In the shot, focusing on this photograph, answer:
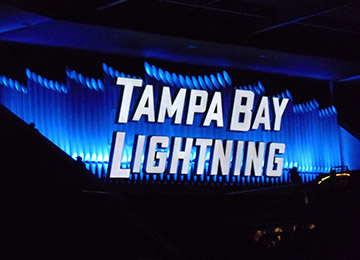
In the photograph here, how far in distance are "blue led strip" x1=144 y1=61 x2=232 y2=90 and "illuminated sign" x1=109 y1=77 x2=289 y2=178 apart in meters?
0.16

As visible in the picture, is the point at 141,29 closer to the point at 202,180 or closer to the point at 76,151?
the point at 76,151

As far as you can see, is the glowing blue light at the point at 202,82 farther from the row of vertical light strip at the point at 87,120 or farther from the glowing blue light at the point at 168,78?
the glowing blue light at the point at 168,78

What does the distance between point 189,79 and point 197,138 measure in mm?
1177

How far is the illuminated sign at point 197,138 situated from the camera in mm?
12398

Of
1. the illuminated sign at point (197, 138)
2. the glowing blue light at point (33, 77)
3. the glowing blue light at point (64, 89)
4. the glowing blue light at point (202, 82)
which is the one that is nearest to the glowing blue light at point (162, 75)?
the illuminated sign at point (197, 138)

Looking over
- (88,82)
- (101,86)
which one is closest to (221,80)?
(101,86)

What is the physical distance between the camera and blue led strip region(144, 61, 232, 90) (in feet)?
42.4

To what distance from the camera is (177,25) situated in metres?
11.8

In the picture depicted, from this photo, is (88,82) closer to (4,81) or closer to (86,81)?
(86,81)

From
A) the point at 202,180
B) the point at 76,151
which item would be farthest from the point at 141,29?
the point at 202,180

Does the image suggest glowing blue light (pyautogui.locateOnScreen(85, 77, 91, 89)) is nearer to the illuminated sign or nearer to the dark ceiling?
the illuminated sign

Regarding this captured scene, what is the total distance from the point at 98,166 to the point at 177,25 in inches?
111

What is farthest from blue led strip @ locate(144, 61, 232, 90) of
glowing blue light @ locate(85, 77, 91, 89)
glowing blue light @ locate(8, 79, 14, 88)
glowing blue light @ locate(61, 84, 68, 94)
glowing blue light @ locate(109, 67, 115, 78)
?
glowing blue light @ locate(8, 79, 14, 88)

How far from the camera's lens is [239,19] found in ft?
41.2
